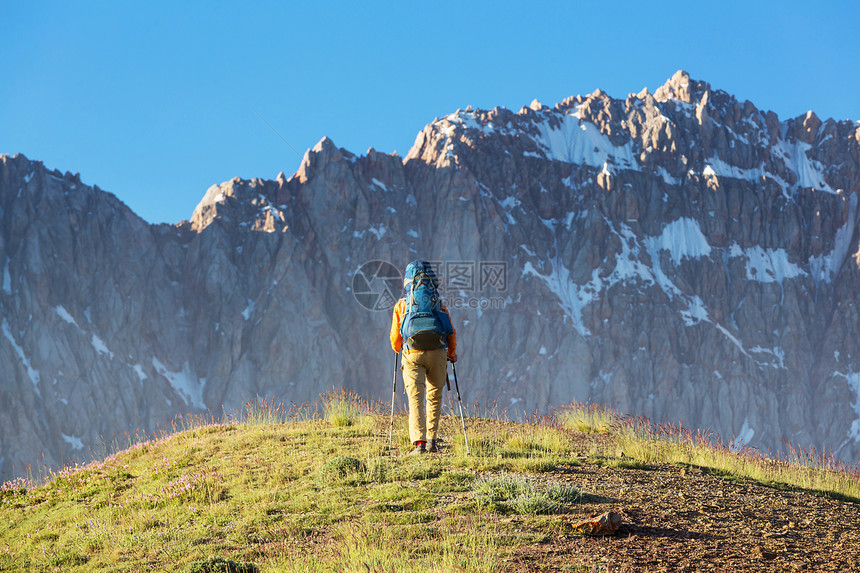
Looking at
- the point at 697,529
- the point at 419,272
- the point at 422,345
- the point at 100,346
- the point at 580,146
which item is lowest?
the point at 697,529

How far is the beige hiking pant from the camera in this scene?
8883 millimetres

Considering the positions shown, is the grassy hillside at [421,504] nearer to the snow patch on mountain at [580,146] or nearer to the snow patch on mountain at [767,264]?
the snow patch on mountain at [767,264]

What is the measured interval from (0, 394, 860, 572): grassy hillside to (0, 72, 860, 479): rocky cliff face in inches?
2601

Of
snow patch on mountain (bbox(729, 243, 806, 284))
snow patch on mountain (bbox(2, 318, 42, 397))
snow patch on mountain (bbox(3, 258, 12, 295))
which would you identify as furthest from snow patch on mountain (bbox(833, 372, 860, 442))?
snow patch on mountain (bbox(3, 258, 12, 295))

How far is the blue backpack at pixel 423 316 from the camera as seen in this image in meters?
8.76

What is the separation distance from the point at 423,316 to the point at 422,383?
3.07 ft

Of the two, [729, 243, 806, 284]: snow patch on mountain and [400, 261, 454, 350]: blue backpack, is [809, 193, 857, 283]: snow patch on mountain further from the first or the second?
[400, 261, 454, 350]: blue backpack

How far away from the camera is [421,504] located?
6891 mm

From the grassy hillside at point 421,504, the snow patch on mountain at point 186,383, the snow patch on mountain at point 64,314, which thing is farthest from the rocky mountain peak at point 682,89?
the grassy hillside at point 421,504

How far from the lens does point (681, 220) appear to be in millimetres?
110750

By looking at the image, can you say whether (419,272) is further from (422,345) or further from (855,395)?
(855,395)

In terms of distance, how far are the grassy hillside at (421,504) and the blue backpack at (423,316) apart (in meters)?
1.58

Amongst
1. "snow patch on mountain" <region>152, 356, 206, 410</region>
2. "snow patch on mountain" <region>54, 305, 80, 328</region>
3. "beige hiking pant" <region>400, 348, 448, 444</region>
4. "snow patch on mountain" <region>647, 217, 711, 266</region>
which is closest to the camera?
"beige hiking pant" <region>400, 348, 448, 444</region>

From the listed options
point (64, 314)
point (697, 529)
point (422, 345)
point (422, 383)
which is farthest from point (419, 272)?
point (64, 314)
